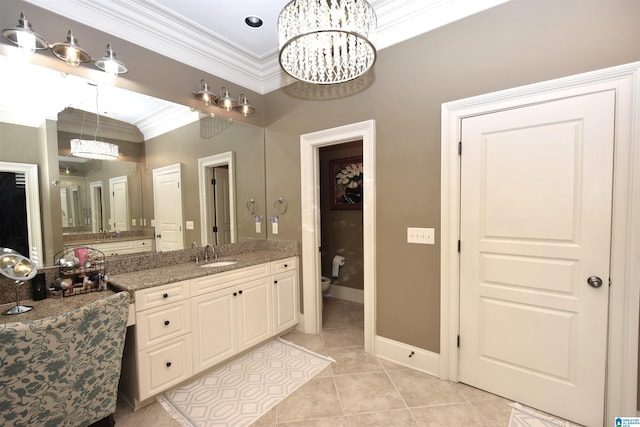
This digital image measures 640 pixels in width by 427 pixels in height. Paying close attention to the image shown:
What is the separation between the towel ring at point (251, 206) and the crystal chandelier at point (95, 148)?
4.25 ft

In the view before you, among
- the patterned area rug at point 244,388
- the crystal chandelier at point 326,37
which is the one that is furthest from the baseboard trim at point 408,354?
the crystal chandelier at point 326,37

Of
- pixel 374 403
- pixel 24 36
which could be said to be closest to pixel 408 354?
pixel 374 403

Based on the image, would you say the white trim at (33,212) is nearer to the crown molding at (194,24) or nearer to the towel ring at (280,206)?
the crown molding at (194,24)

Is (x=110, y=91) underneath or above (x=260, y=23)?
underneath

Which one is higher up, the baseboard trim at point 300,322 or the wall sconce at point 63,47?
the wall sconce at point 63,47

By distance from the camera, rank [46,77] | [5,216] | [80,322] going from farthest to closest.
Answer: [46,77] → [5,216] → [80,322]

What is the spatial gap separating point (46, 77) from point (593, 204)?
3521 millimetres

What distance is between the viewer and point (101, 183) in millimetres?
2059

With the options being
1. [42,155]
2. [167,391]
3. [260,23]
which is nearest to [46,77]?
[42,155]

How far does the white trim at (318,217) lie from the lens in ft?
7.73

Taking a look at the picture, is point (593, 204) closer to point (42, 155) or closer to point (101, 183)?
point (101, 183)

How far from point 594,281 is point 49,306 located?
126 inches

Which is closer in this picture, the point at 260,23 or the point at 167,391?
the point at 167,391

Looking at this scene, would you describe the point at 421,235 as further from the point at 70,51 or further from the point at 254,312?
the point at 70,51
